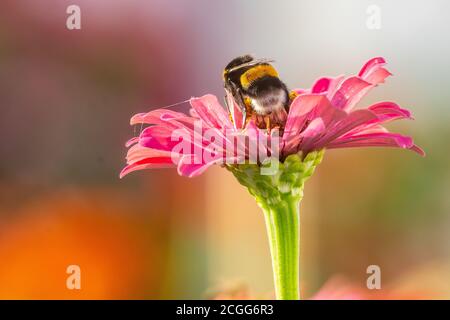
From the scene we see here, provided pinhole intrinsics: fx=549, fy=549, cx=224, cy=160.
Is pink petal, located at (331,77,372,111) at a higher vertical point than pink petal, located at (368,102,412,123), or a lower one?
higher

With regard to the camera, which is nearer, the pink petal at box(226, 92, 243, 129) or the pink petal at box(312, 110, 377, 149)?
the pink petal at box(312, 110, 377, 149)

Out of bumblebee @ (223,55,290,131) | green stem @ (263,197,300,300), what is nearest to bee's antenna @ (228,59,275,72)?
bumblebee @ (223,55,290,131)

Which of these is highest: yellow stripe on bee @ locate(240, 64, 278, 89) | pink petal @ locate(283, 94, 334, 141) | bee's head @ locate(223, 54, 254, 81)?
bee's head @ locate(223, 54, 254, 81)

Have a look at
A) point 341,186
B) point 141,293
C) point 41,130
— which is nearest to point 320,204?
point 341,186

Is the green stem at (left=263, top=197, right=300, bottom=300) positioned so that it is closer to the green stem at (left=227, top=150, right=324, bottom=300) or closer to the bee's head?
the green stem at (left=227, top=150, right=324, bottom=300)

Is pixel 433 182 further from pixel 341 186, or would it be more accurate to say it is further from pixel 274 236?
pixel 274 236

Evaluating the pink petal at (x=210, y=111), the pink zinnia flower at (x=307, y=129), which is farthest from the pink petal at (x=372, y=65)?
the pink petal at (x=210, y=111)

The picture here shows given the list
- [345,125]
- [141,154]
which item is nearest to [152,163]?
[141,154]
